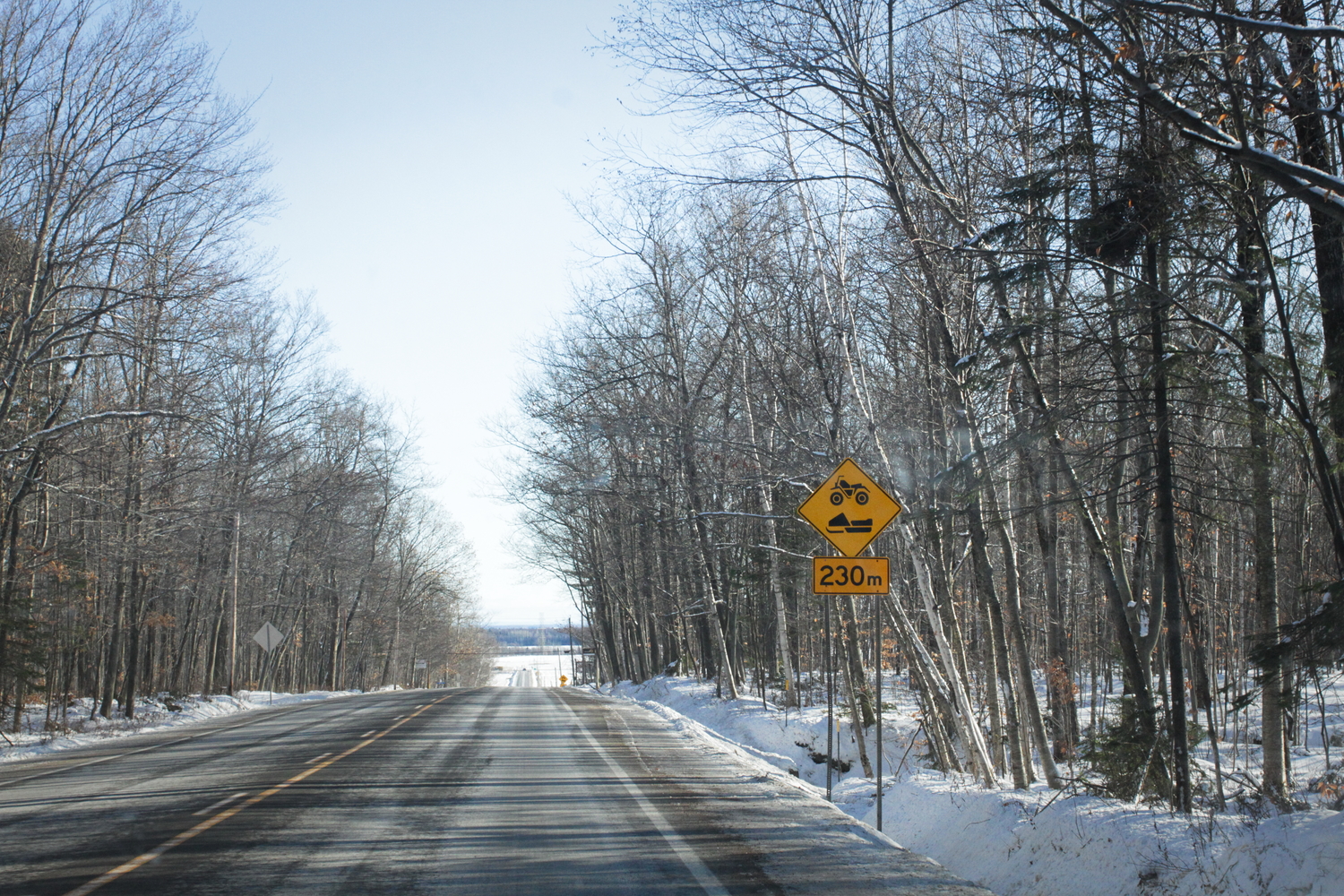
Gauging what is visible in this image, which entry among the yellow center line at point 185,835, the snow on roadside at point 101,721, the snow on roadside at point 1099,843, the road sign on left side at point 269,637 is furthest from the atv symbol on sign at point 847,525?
the road sign on left side at point 269,637

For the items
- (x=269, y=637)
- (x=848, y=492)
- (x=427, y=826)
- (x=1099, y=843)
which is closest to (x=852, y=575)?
(x=848, y=492)

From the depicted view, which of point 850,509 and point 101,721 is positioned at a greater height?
point 850,509

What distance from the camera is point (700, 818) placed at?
356 inches

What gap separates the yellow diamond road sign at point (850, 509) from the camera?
10.2 m

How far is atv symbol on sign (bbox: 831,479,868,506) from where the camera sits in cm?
1028

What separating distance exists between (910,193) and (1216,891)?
9.92m

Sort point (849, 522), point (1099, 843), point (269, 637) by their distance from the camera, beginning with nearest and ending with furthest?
point (1099, 843)
point (849, 522)
point (269, 637)

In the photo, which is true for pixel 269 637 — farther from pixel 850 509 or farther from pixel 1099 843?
pixel 1099 843

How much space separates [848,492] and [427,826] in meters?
5.34

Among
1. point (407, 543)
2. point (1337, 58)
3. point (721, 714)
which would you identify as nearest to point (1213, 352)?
point (1337, 58)

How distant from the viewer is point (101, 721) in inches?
902

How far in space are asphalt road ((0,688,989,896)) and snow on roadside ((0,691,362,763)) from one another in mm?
2473

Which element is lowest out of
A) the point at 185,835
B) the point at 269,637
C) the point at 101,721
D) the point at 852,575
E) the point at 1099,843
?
the point at 101,721

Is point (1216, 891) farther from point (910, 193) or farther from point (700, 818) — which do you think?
point (910, 193)
